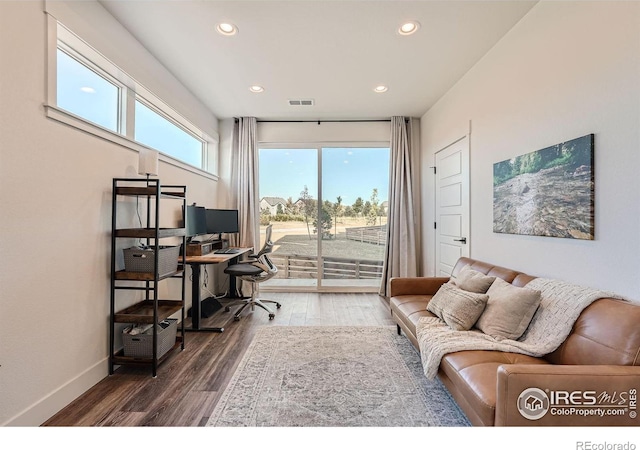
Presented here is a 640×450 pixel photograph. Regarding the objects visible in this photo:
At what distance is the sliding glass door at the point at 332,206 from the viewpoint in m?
4.59

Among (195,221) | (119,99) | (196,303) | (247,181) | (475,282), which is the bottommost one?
(196,303)

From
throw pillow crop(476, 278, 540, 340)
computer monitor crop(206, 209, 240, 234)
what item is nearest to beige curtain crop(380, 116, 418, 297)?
computer monitor crop(206, 209, 240, 234)

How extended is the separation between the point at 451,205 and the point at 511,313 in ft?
6.24

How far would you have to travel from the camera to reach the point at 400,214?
436cm

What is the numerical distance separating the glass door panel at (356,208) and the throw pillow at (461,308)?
2.45 meters

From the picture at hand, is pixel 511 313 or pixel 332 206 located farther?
pixel 332 206

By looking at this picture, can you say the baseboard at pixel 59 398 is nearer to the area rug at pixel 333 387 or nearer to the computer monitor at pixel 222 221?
the area rug at pixel 333 387

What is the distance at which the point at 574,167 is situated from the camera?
1749 mm

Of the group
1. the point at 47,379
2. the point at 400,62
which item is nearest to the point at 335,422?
the point at 47,379

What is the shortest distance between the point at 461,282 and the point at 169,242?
9.51 ft

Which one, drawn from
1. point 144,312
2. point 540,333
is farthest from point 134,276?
point 540,333

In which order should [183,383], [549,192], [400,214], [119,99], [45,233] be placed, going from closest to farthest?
[45,233] → [549,192] → [183,383] → [119,99] → [400,214]

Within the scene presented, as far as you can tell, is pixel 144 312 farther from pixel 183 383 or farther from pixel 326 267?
pixel 326 267

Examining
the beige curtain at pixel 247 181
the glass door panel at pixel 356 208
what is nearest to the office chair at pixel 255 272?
the beige curtain at pixel 247 181
